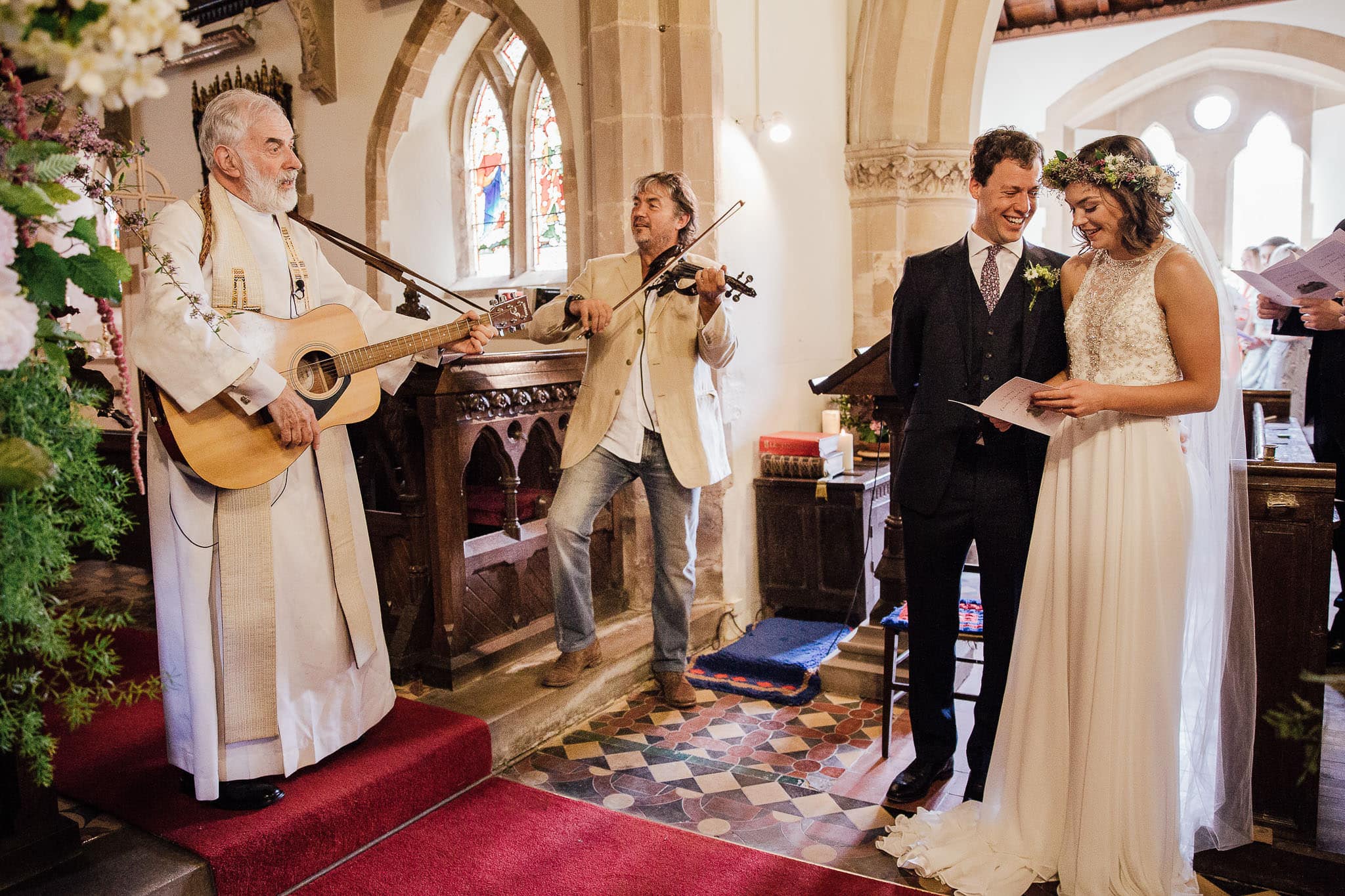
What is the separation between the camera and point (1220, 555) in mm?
2531

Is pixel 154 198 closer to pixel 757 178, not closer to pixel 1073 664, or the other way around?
pixel 757 178

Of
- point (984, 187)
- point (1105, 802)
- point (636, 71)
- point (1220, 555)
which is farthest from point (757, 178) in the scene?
point (1105, 802)

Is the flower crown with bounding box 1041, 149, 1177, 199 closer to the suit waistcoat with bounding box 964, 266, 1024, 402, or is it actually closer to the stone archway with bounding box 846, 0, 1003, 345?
the suit waistcoat with bounding box 964, 266, 1024, 402

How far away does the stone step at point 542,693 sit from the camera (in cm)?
345

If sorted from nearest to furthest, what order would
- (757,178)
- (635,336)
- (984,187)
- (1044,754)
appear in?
(1044,754), (984,187), (635,336), (757,178)

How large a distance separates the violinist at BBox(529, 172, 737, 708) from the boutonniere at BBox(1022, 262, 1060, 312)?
1151 millimetres

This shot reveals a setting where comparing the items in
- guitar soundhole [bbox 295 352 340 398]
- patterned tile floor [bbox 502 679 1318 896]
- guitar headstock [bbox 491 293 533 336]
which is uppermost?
guitar headstock [bbox 491 293 533 336]

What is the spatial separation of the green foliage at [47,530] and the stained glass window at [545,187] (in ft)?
19.0

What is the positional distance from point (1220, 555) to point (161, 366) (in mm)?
2690

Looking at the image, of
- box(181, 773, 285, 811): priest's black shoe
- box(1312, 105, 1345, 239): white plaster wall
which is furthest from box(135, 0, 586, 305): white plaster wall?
box(1312, 105, 1345, 239): white plaster wall

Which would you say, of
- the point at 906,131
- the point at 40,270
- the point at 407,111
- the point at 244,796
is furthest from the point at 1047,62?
the point at 40,270

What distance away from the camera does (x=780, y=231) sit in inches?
214

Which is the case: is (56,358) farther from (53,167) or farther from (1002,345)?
(1002,345)

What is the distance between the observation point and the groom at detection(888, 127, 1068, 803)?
8.96 ft
